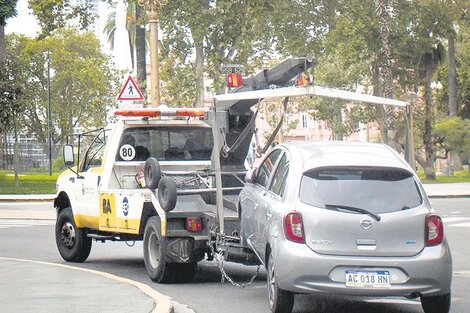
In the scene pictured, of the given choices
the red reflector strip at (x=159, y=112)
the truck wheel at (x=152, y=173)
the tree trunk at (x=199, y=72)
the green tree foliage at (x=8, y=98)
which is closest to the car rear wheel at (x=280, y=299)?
the truck wheel at (x=152, y=173)

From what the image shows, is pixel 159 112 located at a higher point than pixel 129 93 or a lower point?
lower

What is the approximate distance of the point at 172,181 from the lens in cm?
1465

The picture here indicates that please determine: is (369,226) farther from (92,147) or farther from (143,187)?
(92,147)

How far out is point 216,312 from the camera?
40.3 feet

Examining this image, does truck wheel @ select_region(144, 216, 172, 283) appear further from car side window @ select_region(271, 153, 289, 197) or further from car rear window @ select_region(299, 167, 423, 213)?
car rear window @ select_region(299, 167, 423, 213)

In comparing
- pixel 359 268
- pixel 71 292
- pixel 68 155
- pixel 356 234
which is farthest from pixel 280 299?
pixel 68 155

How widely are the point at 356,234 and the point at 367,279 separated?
44cm

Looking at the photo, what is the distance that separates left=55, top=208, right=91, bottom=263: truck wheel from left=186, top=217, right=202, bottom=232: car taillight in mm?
3671

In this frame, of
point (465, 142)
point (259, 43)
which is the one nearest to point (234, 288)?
point (259, 43)

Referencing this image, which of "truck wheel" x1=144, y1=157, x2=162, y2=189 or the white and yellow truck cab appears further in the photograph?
"truck wheel" x1=144, y1=157, x2=162, y2=189

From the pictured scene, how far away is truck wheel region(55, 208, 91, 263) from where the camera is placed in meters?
18.1

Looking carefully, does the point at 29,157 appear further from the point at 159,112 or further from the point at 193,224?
the point at 193,224

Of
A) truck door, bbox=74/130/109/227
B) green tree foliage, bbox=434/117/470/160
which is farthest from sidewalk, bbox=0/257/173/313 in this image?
green tree foliage, bbox=434/117/470/160

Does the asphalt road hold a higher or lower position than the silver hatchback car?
lower
